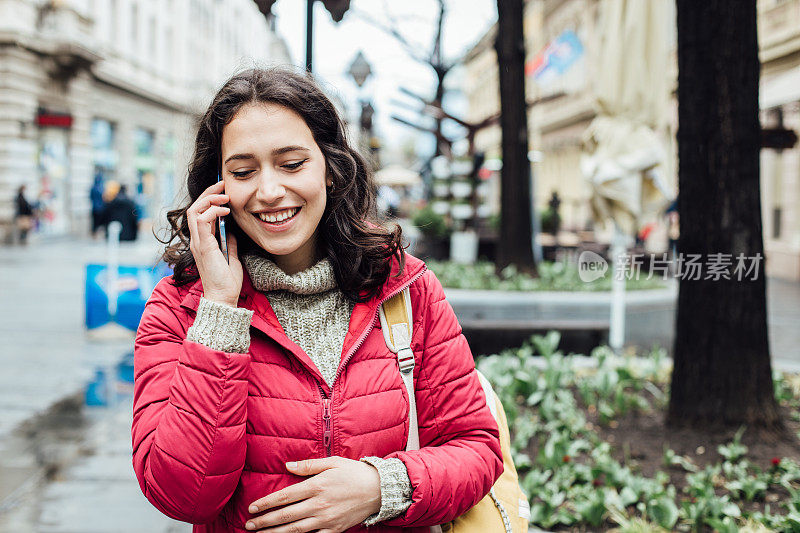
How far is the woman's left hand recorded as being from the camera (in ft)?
5.68

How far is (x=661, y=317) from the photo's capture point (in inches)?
344

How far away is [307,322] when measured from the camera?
6.46 feet

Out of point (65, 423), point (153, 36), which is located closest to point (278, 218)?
point (65, 423)

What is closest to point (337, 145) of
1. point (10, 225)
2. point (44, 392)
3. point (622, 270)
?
point (622, 270)

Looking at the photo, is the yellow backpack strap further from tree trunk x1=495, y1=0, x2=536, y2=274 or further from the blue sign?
tree trunk x1=495, y1=0, x2=536, y2=274

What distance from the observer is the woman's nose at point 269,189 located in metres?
1.86

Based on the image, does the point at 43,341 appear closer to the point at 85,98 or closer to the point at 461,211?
the point at 461,211

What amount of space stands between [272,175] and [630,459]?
10.2 ft

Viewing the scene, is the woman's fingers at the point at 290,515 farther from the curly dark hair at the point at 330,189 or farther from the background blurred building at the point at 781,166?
the background blurred building at the point at 781,166

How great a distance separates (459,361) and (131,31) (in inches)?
1447

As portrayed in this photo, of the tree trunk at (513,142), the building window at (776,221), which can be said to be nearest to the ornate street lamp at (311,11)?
the tree trunk at (513,142)

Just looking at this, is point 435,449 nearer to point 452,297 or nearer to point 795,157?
point 452,297

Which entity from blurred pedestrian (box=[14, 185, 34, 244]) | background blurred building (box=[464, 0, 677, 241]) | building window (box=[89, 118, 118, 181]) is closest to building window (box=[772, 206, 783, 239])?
background blurred building (box=[464, 0, 677, 241])

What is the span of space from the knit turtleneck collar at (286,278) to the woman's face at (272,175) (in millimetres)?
45
